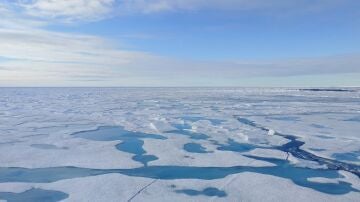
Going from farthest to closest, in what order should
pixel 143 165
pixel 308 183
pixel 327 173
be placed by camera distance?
pixel 143 165 → pixel 327 173 → pixel 308 183

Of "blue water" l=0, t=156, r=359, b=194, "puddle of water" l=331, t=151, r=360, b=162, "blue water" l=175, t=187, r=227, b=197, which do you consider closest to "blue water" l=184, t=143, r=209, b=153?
"blue water" l=0, t=156, r=359, b=194

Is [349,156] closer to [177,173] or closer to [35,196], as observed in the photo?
[177,173]

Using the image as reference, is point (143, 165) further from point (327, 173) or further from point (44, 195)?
point (327, 173)

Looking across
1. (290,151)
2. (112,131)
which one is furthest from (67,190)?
(112,131)

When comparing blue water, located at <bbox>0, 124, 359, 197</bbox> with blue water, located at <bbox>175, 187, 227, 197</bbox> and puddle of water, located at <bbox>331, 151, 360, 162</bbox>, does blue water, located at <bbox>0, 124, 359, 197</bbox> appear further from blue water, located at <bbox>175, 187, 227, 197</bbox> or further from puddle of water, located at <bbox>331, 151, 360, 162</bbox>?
puddle of water, located at <bbox>331, 151, 360, 162</bbox>

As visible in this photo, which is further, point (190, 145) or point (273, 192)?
point (190, 145)

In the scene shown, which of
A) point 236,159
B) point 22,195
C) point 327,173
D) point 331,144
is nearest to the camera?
point 22,195
